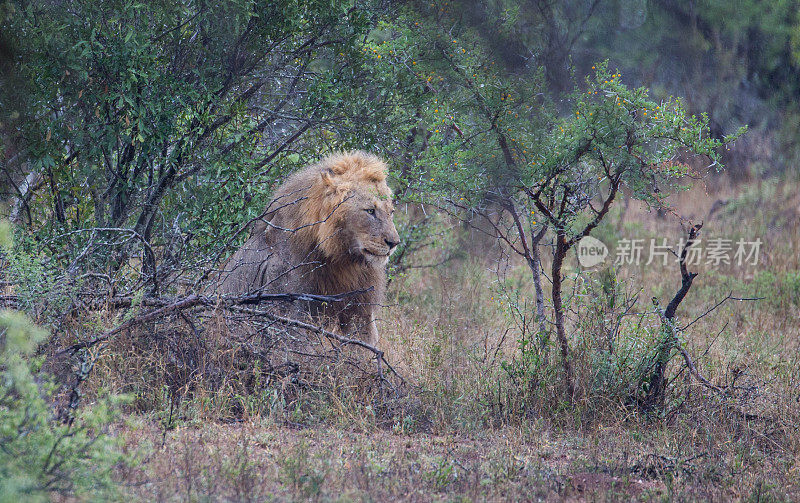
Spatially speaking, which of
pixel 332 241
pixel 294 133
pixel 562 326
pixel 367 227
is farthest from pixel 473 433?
pixel 294 133

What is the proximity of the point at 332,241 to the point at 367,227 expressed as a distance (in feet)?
1.10

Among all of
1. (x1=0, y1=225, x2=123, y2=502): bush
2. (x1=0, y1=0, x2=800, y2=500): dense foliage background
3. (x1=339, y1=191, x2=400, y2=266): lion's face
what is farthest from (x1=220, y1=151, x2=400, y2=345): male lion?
(x1=0, y1=225, x2=123, y2=502): bush

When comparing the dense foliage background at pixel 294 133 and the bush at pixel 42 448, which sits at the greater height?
the dense foliage background at pixel 294 133

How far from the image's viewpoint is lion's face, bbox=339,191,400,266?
249 inches

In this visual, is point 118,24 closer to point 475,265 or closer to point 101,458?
point 101,458

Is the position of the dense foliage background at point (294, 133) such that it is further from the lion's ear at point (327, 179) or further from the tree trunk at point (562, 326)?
the lion's ear at point (327, 179)

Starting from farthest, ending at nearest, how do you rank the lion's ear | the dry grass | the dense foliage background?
1. the lion's ear
2. the dense foliage background
3. the dry grass

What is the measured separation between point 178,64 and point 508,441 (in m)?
4.23

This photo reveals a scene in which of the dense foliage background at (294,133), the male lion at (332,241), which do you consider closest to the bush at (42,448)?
the dense foliage background at (294,133)

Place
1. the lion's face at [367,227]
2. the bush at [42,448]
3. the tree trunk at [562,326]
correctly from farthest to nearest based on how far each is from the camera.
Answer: the lion's face at [367,227]
the tree trunk at [562,326]
the bush at [42,448]

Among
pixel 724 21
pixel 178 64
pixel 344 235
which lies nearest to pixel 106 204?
pixel 178 64

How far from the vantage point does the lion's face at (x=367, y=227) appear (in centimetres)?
631

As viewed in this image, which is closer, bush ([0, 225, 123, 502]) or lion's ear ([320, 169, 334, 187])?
bush ([0, 225, 123, 502])

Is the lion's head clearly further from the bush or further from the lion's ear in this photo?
the bush
